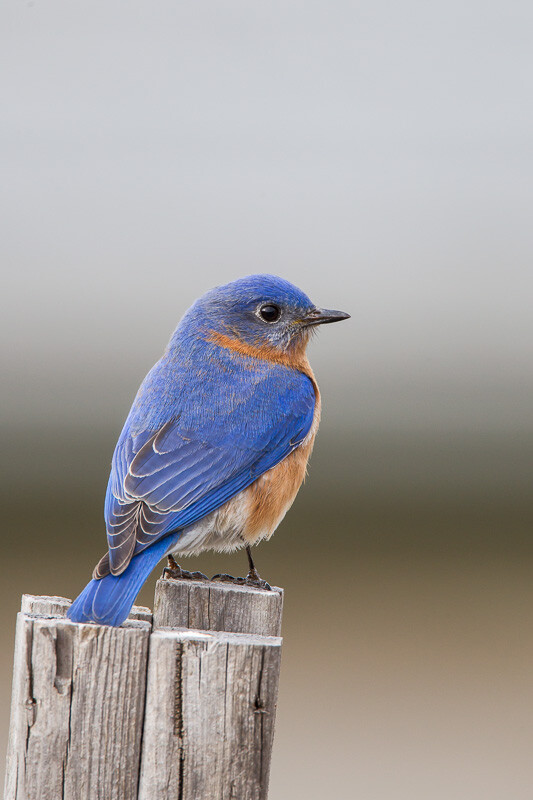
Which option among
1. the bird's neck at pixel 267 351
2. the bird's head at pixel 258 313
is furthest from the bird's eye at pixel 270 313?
the bird's neck at pixel 267 351

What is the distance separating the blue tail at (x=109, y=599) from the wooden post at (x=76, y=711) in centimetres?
11

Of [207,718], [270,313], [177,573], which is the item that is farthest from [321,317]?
[207,718]

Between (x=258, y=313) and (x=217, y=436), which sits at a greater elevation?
(x=258, y=313)

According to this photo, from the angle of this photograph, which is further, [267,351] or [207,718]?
[267,351]

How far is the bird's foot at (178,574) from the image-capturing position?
4.22 metres

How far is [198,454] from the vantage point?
411 centimetres

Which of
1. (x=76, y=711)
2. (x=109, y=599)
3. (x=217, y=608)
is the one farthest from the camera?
(x=217, y=608)

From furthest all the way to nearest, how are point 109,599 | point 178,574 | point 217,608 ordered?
point 178,574, point 217,608, point 109,599

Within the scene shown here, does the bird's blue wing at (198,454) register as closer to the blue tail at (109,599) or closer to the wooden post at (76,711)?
the blue tail at (109,599)

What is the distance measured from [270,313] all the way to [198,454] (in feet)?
3.74

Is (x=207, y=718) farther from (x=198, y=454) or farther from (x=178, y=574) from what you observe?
(x=178, y=574)

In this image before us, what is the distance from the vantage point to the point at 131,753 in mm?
2809

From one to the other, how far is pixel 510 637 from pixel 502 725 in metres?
0.57

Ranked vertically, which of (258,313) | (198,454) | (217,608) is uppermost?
(258,313)
